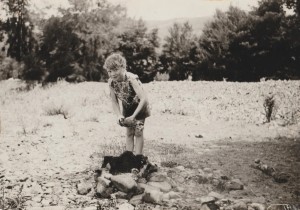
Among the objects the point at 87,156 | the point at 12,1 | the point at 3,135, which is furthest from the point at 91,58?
the point at 87,156

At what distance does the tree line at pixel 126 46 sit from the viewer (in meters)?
21.5

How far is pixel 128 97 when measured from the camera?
4.98 m

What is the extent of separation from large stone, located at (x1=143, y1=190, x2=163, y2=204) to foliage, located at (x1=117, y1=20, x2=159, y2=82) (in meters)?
20.7

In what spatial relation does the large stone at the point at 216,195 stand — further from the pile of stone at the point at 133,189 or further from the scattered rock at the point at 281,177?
the scattered rock at the point at 281,177

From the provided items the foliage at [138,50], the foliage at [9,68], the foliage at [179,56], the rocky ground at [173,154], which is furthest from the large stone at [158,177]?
the foliage at [179,56]

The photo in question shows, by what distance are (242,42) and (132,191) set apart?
19803 mm

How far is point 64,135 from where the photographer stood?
23.8 ft

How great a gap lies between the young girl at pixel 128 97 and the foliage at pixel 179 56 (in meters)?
19.8

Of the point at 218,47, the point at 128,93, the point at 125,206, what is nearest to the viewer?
the point at 125,206

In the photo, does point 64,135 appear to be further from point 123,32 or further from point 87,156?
point 123,32

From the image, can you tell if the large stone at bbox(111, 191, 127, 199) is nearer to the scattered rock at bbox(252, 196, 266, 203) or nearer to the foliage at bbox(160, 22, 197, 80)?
the scattered rock at bbox(252, 196, 266, 203)

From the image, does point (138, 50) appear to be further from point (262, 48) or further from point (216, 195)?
point (216, 195)

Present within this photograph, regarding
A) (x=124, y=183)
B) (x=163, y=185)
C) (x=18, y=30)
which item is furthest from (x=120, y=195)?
(x=18, y=30)

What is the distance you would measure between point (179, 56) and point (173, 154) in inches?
759
